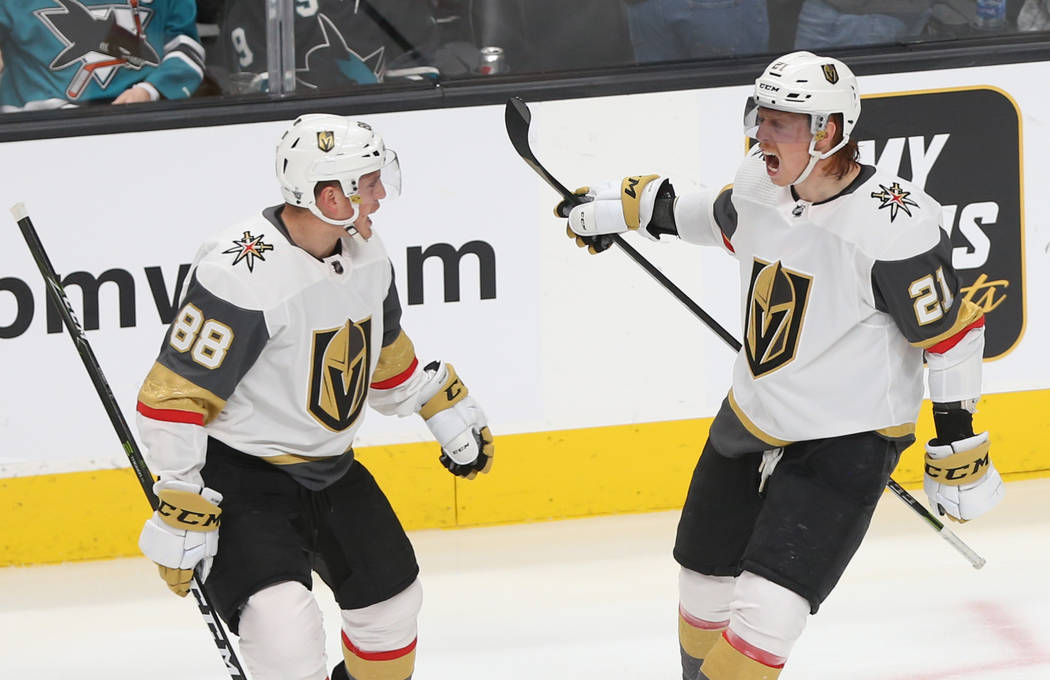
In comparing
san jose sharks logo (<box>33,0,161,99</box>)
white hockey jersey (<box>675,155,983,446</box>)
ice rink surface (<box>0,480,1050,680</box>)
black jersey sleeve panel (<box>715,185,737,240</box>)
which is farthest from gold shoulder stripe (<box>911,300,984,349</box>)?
san jose sharks logo (<box>33,0,161,99</box>)

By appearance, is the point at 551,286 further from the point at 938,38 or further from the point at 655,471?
the point at 938,38

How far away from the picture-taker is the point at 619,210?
9.61 feet

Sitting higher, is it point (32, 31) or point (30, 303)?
point (32, 31)

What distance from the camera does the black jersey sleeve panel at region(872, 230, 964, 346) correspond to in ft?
7.68

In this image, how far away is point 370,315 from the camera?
98.7 inches

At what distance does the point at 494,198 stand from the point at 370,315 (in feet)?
4.49

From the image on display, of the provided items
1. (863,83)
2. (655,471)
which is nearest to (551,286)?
(655,471)

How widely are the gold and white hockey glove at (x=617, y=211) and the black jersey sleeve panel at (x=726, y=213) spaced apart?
0.70 ft

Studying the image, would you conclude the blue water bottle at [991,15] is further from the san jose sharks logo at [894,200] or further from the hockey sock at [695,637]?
the hockey sock at [695,637]

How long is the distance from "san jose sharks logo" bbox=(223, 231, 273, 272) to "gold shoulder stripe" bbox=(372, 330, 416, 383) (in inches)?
15.0

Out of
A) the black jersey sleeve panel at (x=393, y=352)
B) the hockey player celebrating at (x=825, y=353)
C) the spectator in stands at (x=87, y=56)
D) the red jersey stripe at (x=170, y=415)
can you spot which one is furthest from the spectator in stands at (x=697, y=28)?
the red jersey stripe at (x=170, y=415)

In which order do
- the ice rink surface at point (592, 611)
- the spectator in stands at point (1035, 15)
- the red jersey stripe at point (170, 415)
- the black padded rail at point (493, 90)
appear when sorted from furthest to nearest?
the spectator in stands at point (1035, 15) < the black padded rail at point (493, 90) < the ice rink surface at point (592, 611) < the red jersey stripe at point (170, 415)

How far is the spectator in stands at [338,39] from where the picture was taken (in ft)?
12.7

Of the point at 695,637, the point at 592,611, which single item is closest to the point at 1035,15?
the point at 592,611
